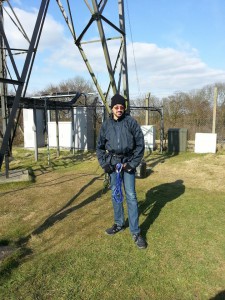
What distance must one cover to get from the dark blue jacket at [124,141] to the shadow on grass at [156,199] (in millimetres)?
1227

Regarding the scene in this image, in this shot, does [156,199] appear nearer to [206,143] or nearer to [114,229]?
[114,229]

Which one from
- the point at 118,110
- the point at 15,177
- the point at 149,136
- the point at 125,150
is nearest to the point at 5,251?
the point at 125,150

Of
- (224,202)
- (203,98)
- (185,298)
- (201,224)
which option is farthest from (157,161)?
(203,98)

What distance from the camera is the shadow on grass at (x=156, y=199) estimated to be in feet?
15.2

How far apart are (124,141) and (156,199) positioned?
2558 mm

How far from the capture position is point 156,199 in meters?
5.79

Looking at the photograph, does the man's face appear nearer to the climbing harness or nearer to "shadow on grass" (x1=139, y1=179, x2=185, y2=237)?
the climbing harness

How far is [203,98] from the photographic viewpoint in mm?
23031

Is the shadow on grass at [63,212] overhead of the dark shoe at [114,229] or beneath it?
beneath

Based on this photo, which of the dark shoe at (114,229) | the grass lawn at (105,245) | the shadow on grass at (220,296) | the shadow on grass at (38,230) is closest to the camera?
the shadow on grass at (220,296)

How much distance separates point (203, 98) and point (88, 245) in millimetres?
21697

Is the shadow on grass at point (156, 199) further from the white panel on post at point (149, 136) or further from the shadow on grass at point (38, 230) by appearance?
the white panel on post at point (149, 136)

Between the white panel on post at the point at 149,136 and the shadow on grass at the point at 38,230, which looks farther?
the white panel on post at the point at 149,136

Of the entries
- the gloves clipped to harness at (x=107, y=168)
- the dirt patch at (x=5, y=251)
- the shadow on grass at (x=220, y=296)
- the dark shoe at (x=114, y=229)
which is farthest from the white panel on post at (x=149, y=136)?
the shadow on grass at (x=220, y=296)
